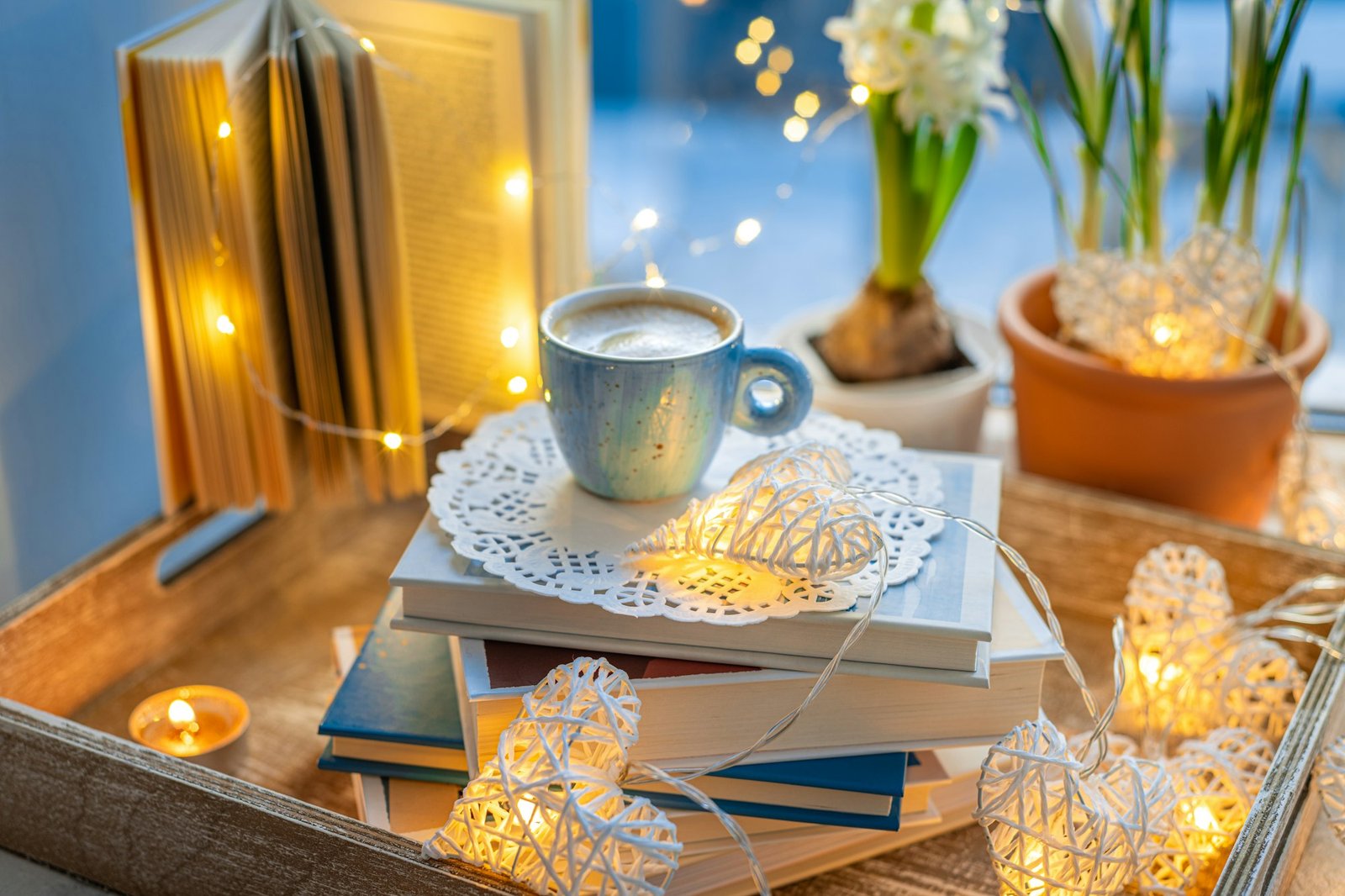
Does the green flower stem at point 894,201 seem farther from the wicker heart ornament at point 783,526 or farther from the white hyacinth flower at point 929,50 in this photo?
the wicker heart ornament at point 783,526

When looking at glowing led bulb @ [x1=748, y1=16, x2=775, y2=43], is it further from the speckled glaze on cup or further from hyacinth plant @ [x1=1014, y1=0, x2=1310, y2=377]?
the speckled glaze on cup

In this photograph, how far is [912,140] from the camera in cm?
88

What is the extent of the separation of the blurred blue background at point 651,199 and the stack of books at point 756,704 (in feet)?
1.04

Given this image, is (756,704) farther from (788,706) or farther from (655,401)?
(655,401)

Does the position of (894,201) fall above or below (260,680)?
above

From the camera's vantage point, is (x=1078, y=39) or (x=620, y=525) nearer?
(x=620, y=525)

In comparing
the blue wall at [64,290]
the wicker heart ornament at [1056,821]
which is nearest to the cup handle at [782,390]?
the wicker heart ornament at [1056,821]

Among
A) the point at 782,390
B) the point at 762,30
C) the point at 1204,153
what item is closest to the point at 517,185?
the point at 782,390

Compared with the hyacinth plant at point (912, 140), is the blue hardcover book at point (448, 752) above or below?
below

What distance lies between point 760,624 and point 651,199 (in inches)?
79.5

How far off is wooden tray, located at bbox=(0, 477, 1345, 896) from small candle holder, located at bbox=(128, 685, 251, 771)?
20 millimetres

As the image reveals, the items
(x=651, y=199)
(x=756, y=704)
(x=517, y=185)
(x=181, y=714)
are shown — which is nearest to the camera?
(x=756, y=704)

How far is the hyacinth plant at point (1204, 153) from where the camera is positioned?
0.79 meters

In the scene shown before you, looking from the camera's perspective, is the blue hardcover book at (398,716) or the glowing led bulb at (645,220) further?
the glowing led bulb at (645,220)
